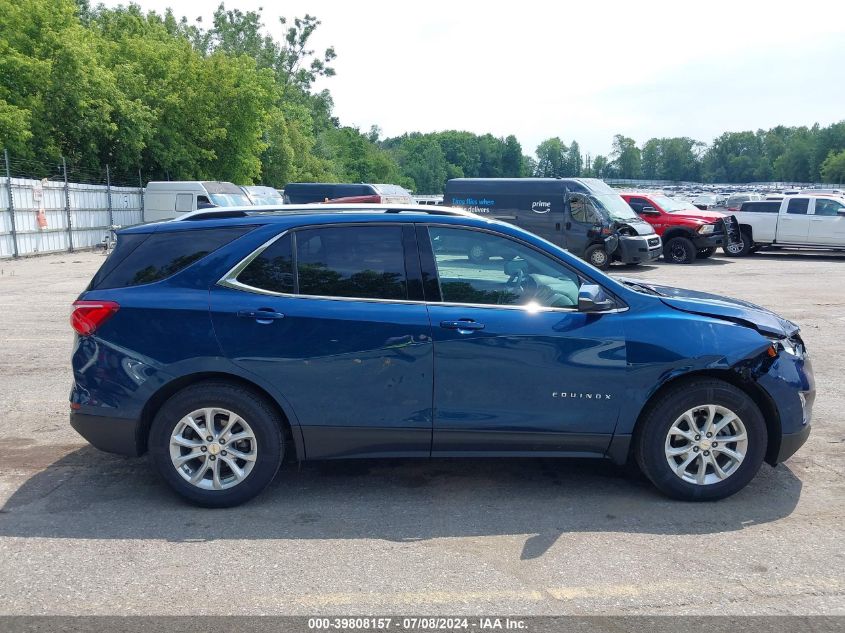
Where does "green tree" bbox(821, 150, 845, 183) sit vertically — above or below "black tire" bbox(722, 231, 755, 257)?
above

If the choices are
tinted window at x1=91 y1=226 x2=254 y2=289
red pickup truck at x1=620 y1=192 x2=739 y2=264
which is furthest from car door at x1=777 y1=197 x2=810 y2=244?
tinted window at x1=91 y1=226 x2=254 y2=289

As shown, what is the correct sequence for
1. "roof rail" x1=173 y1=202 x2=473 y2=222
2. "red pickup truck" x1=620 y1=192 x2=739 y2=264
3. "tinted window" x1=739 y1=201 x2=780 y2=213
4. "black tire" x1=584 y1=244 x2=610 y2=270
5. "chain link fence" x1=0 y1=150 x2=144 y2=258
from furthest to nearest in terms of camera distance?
"tinted window" x1=739 y1=201 x2=780 y2=213
"chain link fence" x1=0 y1=150 x2=144 y2=258
"red pickup truck" x1=620 y1=192 x2=739 y2=264
"black tire" x1=584 y1=244 x2=610 y2=270
"roof rail" x1=173 y1=202 x2=473 y2=222

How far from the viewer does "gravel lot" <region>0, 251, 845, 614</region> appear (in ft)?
12.0

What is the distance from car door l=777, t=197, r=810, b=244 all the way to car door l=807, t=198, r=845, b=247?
17 centimetres

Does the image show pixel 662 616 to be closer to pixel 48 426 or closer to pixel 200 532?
pixel 200 532

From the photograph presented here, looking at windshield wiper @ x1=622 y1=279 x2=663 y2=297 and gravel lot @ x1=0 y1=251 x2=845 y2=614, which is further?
windshield wiper @ x1=622 y1=279 x2=663 y2=297

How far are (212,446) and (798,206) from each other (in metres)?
23.7

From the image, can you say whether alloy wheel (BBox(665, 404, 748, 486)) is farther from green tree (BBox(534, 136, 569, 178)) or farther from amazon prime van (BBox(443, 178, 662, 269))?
green tree (BBox(534, 136, 569, 178))

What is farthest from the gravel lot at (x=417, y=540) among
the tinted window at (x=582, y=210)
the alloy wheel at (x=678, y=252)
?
the alloy wheel at (x=678, y=252)

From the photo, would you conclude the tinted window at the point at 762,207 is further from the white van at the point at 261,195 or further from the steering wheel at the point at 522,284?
the steering wheel at the point at 522,284

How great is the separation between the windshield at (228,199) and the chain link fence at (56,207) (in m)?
3.59

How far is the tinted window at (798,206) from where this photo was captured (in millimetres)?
24125

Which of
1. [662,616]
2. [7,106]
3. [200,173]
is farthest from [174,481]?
[200,173]

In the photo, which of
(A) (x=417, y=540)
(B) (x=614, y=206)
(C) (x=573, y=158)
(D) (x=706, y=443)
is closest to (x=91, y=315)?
(A) (x=417, y=540)
